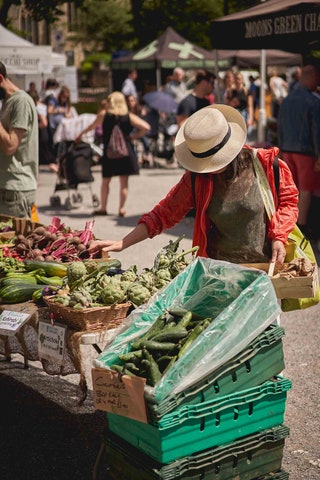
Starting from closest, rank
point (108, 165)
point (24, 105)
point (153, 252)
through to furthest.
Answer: point (24, 105), point (153, 252), point (108, 165)

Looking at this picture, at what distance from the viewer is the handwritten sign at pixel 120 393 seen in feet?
11.3

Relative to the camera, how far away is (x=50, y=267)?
504 centimetres

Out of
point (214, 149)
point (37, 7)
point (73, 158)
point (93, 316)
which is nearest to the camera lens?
point (93, 316)

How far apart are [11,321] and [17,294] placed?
261 mm

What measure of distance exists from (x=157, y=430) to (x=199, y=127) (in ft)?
5.80

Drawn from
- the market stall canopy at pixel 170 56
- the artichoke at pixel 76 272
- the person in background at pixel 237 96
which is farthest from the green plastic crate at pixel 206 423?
the market stall canopy at pixel 170 56

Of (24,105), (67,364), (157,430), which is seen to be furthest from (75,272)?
(24,105)

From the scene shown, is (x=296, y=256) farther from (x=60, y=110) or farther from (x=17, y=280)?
(x=60, y=110)

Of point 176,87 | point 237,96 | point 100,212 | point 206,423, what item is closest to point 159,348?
point 206,423

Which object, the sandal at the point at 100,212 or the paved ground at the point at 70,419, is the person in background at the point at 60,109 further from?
the paved ground at the point at 70,419

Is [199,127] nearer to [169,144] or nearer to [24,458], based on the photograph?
[24,458]

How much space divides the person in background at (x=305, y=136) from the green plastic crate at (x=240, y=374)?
613 centimetres

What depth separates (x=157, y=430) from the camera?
342 centimetres

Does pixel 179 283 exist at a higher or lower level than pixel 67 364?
higher
